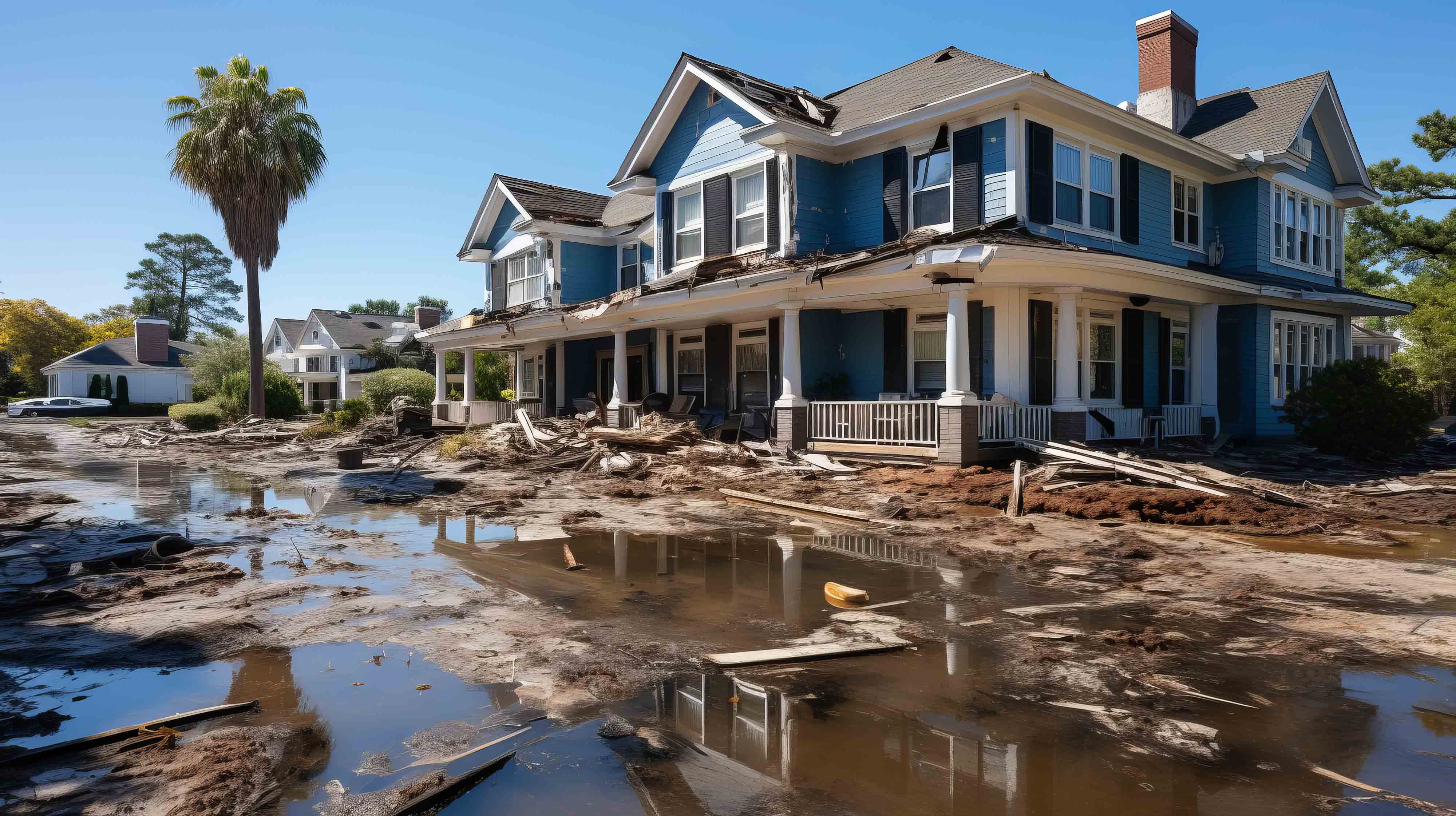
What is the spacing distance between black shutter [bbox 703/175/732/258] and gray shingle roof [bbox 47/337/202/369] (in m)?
54.0

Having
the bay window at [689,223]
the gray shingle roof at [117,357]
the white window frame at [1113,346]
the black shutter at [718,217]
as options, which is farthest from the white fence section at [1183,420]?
the gray shingle roof at [117,357]

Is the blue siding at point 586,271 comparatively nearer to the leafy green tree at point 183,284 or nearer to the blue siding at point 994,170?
the blue siding at point 994,170

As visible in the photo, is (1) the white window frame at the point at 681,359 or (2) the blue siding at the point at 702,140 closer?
(2) the blue siding at the point at 702,140

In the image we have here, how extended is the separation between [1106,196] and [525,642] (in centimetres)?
1569

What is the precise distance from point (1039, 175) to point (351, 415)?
25263 millimetres

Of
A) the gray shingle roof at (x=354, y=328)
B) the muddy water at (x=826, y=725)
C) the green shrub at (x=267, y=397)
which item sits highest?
the gray shingle roof at (x=354, y=328)

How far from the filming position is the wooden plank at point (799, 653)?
16.4ft

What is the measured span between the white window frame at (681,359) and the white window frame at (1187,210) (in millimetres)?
11328

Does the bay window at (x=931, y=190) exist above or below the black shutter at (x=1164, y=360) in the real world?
above

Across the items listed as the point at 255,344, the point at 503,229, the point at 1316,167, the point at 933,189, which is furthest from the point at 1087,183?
the point at 255,344

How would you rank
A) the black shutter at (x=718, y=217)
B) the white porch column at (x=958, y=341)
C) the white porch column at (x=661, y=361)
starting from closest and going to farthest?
the white porch column at (x=958, y=341) → the black shutter at (x=718, y=217) → the white porch column at (x=661, y=361)

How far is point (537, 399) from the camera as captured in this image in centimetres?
2848

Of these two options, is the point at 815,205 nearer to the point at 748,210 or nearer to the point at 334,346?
the point at 748,210

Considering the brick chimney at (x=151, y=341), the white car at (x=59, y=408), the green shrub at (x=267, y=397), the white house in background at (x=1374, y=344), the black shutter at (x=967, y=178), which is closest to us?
the black shutter at (x=967, y=178)
